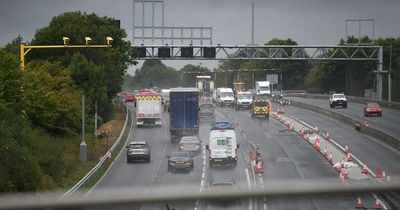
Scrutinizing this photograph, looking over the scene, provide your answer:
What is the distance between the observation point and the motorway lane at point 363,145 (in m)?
37.9

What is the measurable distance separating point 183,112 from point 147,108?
9.79 meters

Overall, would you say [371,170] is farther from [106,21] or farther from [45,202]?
[106,21]

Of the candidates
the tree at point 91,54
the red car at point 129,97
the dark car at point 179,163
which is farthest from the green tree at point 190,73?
the dark car at point 179,163

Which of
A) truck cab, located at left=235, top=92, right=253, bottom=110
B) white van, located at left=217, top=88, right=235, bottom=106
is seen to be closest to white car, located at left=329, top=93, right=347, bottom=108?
truck cab, located at left=235, top=92, right=253, bottom=110

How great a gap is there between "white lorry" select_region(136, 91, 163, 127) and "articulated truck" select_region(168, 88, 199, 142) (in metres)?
8.47

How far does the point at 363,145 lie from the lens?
46500mm

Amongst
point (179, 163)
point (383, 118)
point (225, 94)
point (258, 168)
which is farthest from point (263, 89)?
point (179, 163)

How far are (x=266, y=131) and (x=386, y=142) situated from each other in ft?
39.6

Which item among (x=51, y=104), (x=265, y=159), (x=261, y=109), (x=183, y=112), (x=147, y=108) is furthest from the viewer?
(x=261, y=109)

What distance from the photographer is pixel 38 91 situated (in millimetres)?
38031

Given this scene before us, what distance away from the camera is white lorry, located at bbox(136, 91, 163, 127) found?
6091cm

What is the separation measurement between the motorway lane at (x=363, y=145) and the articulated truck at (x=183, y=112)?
35.1ft

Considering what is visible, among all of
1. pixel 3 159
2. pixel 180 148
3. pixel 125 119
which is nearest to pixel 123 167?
pixel 180 148

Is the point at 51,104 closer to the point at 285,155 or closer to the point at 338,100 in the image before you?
the point at 285,155
